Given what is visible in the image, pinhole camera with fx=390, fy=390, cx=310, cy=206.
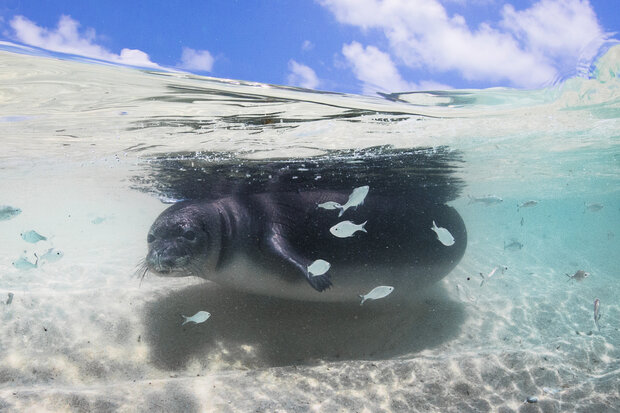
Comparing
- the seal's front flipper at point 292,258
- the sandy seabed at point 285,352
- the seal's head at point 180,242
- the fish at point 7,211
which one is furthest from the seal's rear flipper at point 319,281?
the fish at point 7,211

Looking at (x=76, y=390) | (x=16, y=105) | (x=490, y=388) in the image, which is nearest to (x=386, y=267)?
(x=490, y=388)

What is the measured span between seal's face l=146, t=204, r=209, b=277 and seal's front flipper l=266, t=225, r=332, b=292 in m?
1.02

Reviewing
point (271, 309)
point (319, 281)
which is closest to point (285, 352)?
point (271, 309)

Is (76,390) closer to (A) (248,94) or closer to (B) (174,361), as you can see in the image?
(B) (174,361)

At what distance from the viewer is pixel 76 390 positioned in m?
3.66

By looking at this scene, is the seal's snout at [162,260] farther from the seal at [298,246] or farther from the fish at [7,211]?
the fish at [7,211]

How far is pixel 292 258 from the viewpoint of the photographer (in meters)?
5.17

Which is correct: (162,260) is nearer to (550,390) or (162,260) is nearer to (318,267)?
(318,267)

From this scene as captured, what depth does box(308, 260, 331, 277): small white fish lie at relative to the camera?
485 cm

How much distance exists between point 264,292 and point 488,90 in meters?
5.28

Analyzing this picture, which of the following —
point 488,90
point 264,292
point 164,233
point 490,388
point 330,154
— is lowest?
point 490,388

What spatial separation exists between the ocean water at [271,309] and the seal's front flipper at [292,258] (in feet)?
3.46

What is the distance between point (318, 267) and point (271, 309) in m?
1.81

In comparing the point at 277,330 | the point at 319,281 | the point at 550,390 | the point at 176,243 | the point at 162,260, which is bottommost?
the point at 550,390
